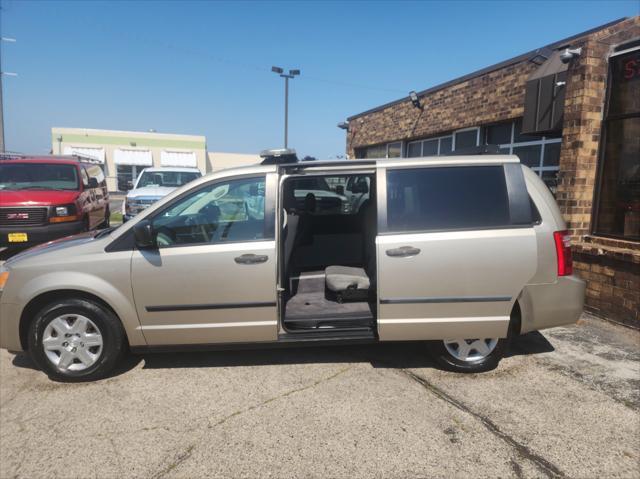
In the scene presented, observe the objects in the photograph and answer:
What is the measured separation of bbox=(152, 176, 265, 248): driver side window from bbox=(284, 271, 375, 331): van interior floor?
32.7 inches

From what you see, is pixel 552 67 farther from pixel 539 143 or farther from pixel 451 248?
pixel 451 248

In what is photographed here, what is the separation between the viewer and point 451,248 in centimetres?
337

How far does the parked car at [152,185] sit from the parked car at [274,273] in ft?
22.0

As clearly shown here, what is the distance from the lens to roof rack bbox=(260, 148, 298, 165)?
3.72 m

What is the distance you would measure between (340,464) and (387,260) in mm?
1513

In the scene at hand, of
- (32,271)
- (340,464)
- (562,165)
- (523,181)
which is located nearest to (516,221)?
(523,181)

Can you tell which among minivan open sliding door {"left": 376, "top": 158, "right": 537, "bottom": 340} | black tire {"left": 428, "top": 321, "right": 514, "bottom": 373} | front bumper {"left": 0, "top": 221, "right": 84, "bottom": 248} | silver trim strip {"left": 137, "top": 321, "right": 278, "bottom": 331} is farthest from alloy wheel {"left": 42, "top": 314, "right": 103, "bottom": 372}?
front bumper {"left": 0, "top": 221, "right": 84, "bottom": 248}

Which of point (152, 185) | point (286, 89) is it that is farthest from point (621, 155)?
point (286, 89)

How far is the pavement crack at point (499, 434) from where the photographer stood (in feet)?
8.18

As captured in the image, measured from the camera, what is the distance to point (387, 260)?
11.1ft

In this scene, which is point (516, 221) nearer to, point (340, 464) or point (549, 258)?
point (549, 258)

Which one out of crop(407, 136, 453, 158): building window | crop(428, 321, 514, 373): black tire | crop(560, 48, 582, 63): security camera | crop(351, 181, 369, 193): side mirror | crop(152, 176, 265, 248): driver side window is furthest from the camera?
crop(407, 136, 453, 158): building window

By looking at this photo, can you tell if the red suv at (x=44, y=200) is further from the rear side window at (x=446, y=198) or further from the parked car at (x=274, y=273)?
the rear side window at (x=446, y=198)

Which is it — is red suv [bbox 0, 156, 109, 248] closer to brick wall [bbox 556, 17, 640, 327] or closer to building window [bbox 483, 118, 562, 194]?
building window [bbox 483, 118, 562, 194]
